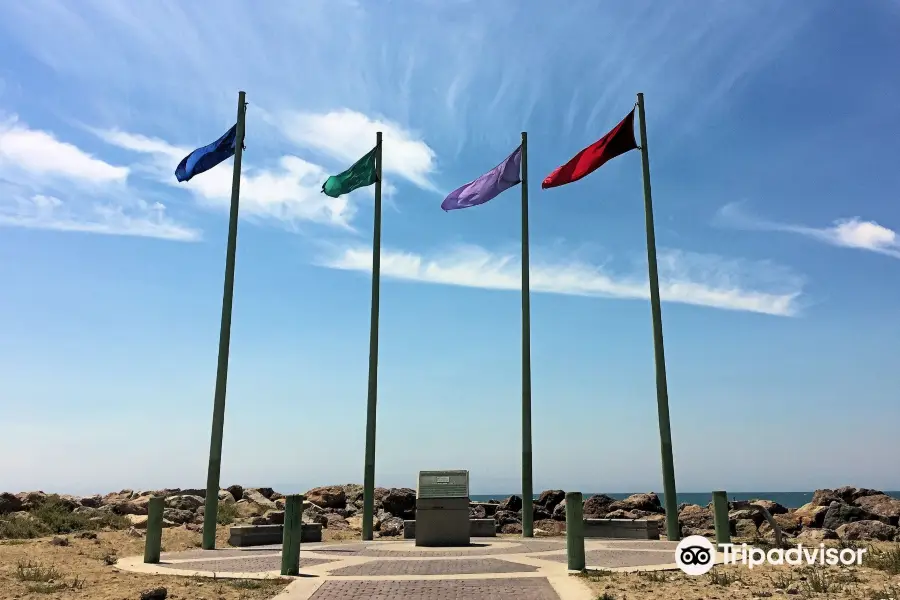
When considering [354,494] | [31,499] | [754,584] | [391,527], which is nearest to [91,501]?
[31,499]

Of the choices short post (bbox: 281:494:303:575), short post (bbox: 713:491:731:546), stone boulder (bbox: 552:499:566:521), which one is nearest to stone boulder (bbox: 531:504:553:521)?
stone boulder (bbox: 552:499:566:521)

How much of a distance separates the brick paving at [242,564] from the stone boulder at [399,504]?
40.4 feet

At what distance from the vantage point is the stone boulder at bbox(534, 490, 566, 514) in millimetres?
27572

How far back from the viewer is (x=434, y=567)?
11.4 meters

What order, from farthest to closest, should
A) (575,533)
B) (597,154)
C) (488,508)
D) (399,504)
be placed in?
(399,504) < (488,508) < (597,154) < (575,533)

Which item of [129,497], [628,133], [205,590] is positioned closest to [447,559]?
[205,590]

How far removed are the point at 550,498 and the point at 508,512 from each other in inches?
139

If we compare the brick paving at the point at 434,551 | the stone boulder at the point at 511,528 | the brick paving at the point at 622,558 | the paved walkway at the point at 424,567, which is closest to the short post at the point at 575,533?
the paved walkway at the point at 424,567

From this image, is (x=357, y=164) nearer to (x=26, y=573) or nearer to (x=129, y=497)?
(x=26, y=573)

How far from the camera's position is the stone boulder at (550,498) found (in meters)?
27.6

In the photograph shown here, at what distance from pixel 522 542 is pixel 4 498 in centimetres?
1759

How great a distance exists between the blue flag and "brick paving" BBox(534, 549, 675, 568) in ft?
42.2

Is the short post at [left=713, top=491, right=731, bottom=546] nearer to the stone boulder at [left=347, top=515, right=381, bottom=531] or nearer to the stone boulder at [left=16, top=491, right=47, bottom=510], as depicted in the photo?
the stone boulder at [left=347, top=515, right=381, bottom=531]

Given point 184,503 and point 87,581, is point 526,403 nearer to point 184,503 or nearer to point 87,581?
point 87,581
